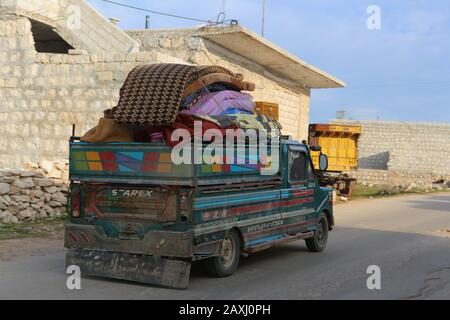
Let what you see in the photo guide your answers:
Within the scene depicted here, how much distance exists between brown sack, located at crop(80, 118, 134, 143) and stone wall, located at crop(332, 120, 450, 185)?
1413 inches

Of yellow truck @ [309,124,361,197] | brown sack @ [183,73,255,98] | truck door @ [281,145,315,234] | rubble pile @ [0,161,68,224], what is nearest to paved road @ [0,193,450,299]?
truck door @ [281,145,315,234]

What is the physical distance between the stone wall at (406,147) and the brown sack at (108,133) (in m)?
35.9

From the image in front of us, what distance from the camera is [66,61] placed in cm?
1559

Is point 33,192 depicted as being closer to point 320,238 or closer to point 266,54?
point 320,238

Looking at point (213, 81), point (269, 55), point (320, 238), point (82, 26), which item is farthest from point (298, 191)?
point (269, 55)

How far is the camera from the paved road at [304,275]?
696cm

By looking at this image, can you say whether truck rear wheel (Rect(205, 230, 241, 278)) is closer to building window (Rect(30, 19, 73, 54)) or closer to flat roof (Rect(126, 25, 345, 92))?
flat roof (Rect(126, 25, 345, 92))

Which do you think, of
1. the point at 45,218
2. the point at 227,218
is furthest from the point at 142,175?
the point at 45,218

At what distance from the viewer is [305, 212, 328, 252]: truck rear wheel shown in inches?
401

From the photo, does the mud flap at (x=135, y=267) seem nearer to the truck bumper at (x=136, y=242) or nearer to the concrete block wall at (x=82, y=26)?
the truck bumper at (x=136, y=242)

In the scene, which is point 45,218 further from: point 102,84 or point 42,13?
point 42,13

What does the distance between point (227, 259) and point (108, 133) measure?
7.42 ft

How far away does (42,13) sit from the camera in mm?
16453
